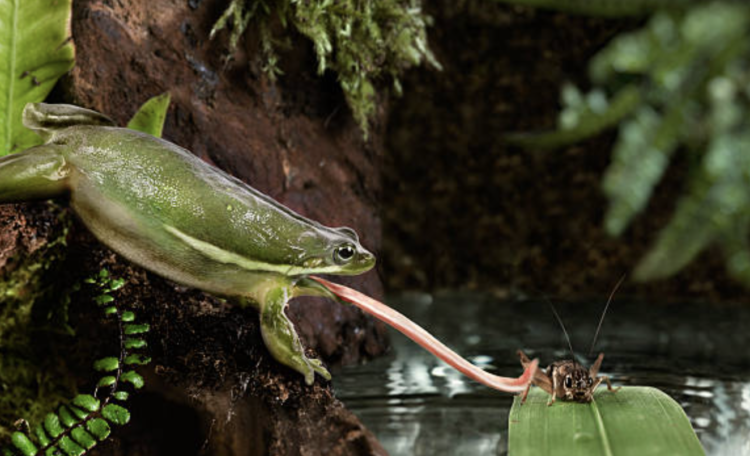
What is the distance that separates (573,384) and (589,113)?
1105mm

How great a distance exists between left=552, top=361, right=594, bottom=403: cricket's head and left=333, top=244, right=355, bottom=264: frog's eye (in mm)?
288

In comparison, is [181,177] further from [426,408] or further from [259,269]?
[426,408]

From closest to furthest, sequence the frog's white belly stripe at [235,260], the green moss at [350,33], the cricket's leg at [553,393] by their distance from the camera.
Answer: the frog's white belly stripe at [235,260] < the cricket's leg at [553,393] < the green moss at [350,33]

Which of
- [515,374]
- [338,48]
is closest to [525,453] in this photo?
[515,374]

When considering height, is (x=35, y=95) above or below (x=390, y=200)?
below

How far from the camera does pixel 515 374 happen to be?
97 cm

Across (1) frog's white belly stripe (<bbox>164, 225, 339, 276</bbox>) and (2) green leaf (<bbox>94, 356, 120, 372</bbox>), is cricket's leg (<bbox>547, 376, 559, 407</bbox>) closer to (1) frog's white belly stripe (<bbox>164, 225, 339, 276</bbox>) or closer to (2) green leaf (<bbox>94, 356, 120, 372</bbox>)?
(1) frog's white belly stripe (<bbox>164, 225, 339, 276</bbox>)

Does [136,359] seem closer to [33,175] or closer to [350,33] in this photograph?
[33,175]

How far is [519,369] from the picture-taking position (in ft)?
3.32

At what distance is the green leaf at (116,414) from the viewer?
68 centimetres

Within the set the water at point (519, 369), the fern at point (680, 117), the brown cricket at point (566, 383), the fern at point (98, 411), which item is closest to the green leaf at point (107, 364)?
the fern at point (98, 411)

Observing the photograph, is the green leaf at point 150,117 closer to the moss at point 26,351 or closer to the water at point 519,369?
the moss at point 26,351

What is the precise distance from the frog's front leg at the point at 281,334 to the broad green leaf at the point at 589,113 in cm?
122

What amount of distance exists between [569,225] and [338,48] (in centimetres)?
110
